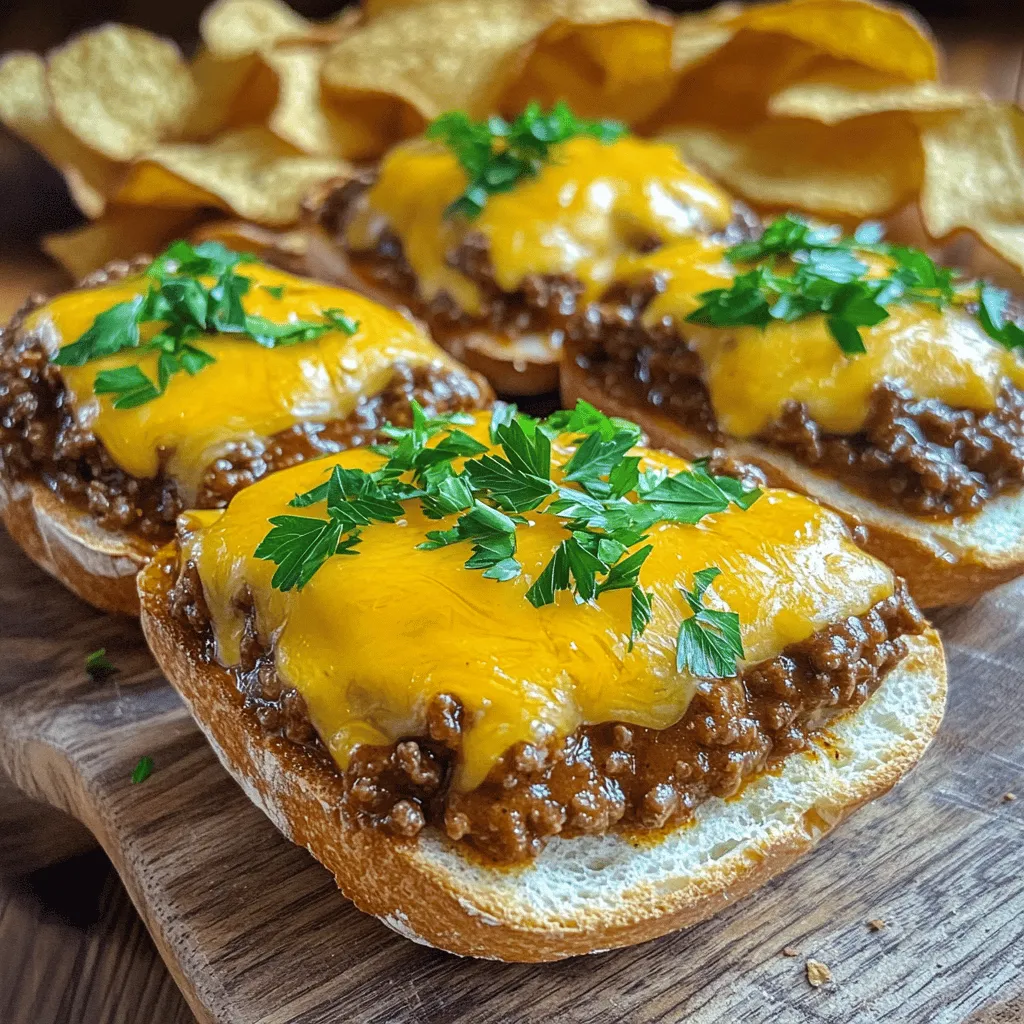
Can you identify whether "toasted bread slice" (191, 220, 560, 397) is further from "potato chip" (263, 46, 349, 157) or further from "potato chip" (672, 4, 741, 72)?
"potato chip" (672, 4, 741, 72)

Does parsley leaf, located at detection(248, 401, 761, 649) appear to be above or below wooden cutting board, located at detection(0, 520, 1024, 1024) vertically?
above

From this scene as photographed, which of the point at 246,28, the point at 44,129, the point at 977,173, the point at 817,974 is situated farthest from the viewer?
the point at 246,28

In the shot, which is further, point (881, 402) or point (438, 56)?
point (438, 56)

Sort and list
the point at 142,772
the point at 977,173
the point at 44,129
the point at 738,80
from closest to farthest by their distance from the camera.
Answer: the point at 142,772
the point at 977,173
the point at 44,129
the point at 738,80

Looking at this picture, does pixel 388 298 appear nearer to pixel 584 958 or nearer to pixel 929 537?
pixel 929 537

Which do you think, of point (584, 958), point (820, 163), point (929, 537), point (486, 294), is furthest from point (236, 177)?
point (584, 958)

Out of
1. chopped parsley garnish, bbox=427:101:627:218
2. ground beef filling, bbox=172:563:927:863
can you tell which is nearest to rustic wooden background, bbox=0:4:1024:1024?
ground beef filling, bbox=172:563:927:863

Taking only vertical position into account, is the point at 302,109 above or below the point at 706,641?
below

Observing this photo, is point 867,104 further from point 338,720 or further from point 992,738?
point 338,720
